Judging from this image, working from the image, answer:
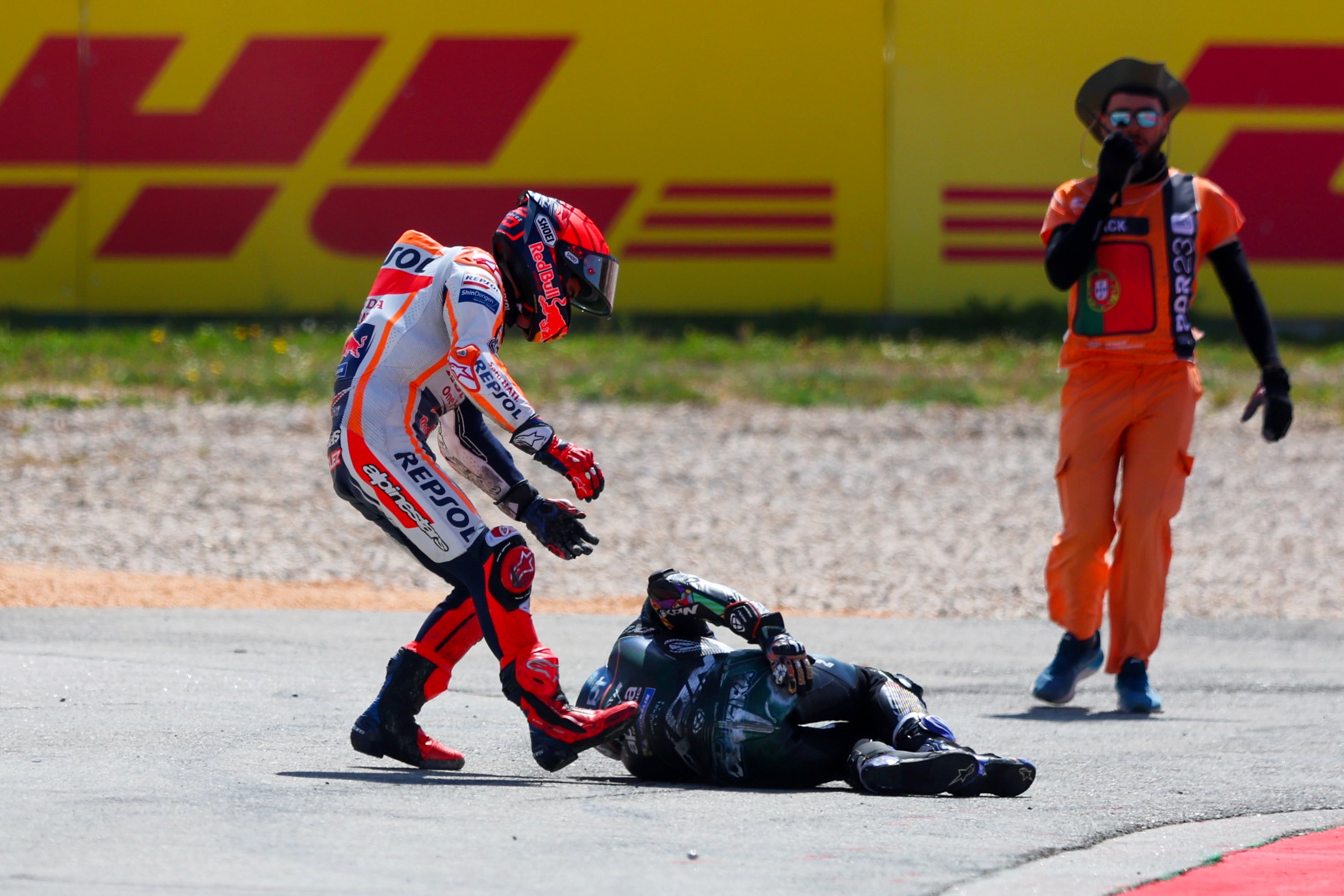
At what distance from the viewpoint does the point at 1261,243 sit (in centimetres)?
1656

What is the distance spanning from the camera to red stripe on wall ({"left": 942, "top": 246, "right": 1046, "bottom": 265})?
656 inches

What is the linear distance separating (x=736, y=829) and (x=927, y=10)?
13621mm

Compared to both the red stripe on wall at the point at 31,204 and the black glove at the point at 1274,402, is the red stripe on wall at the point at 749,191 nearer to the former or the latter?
the red stripe on wall at the point at 31,204

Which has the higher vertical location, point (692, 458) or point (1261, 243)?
point (1261, 243)

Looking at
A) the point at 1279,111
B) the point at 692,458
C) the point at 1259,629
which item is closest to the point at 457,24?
the point at 692,458

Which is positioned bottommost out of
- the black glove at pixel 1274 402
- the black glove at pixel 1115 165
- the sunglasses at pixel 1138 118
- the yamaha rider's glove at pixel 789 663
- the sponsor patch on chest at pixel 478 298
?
the yamaha rider's glove at pixel 789 663

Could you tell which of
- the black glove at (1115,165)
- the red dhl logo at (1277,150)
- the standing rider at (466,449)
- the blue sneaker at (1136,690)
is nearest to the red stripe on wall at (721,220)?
the red dhl logo at (1277,150)

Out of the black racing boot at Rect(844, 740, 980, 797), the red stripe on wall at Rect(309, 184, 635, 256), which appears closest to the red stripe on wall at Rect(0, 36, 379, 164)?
the red stripe on wall at Rect(309, 184, 635, 256)

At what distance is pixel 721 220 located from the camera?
1672cm

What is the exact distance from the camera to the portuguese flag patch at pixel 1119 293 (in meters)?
6.53

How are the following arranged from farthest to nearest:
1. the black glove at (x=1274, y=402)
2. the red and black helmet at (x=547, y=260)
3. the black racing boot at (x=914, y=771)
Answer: the black glove at (x=1274, y=402)
the red and black helmet at (x=547, y=260)
the black racing boot at (x=914, y=771)

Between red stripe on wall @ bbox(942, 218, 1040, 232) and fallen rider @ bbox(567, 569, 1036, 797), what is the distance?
1229cm

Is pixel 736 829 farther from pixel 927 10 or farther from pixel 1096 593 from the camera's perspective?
pixel 927 10

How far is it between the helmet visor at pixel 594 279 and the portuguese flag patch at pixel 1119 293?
2.13 meters
